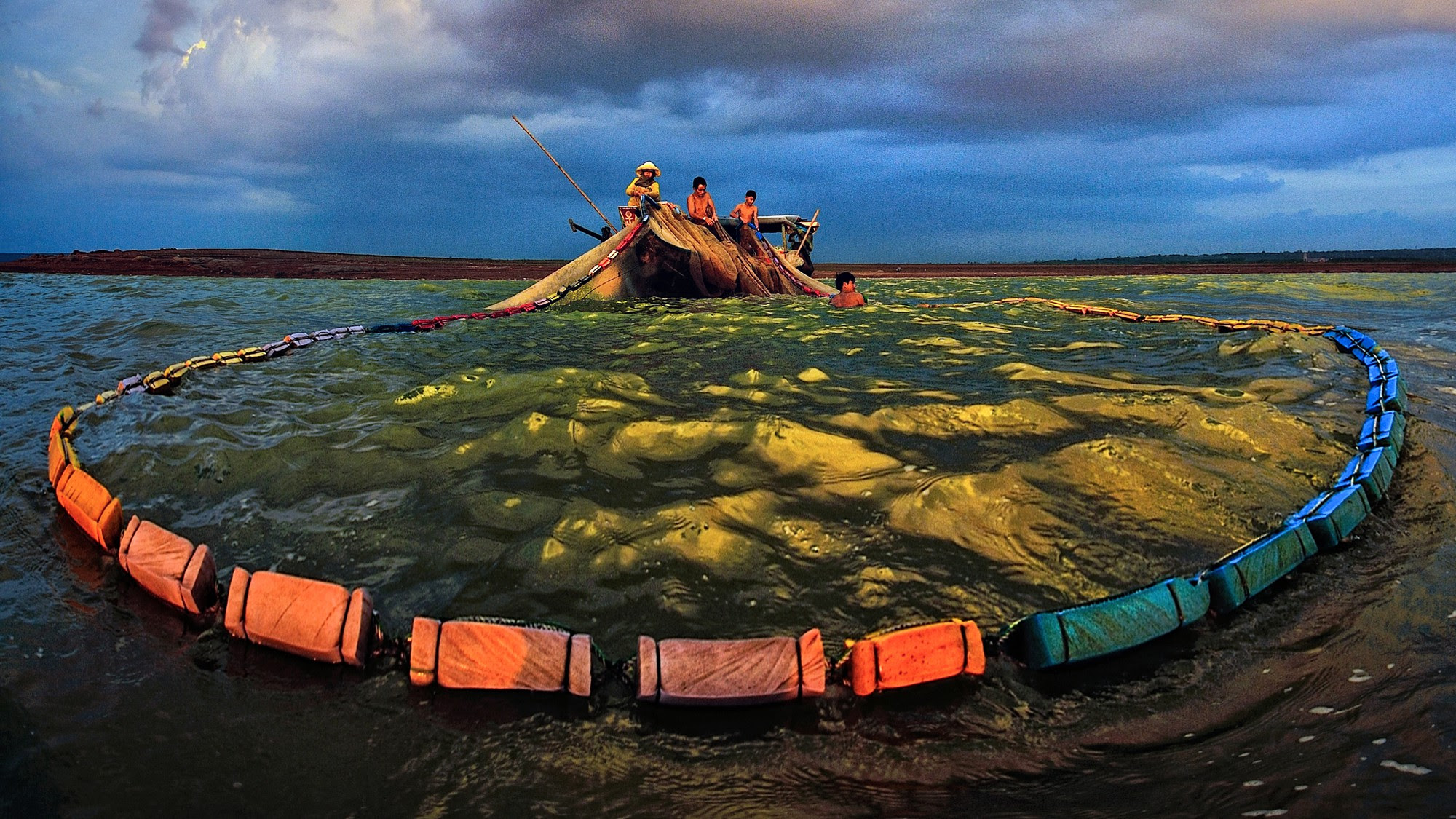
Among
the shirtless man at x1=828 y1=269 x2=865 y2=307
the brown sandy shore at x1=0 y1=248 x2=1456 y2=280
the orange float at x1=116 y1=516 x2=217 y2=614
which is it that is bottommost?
the orange float at x1=116 y1=516 x2=217 y2=614

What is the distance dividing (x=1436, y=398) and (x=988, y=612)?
571cm

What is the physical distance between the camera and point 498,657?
2459 mm

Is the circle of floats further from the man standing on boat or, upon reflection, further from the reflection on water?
the man standing on boat

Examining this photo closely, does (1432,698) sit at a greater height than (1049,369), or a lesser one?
lesser

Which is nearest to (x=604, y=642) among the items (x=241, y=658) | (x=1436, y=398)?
(x=241, y=658)

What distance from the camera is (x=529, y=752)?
2193 millimetres

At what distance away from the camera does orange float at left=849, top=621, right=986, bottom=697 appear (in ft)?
7.99

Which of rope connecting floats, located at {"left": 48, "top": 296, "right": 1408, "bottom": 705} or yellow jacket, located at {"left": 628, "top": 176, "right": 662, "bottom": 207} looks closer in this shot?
rope connecting floats, located at {"left": 48, "top": 296, "right": 1408, "bottom": 705}

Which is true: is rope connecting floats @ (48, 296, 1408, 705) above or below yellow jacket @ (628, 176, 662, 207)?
below

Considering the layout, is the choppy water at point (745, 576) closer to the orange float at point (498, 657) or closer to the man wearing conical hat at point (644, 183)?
the orange float at point (498, 657)

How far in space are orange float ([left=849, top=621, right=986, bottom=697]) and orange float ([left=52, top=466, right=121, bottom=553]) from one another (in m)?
3.31

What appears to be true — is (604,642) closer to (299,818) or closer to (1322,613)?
(299,818)

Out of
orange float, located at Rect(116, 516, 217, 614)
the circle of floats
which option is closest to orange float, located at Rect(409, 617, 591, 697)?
the circle of floats

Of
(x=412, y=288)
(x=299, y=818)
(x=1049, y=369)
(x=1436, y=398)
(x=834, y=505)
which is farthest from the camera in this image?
(x=412, y=288)
